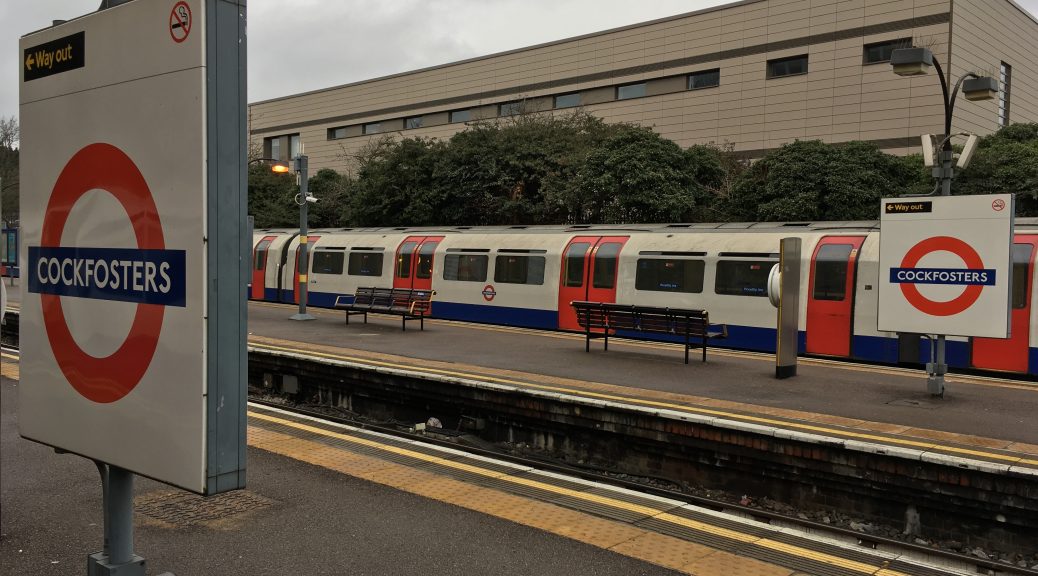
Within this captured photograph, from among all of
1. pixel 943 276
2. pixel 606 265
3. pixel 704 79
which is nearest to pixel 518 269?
pixel 606 265

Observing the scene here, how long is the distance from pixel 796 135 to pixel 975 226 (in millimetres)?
30411

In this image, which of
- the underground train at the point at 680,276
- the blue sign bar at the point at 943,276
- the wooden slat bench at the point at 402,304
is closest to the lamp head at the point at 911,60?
the underground train at the point at 680,276

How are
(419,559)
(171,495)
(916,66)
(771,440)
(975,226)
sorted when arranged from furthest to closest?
(916,66)
(975,226)
(771,440)
(171,495)
(419,559)

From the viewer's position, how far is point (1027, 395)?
981 cm

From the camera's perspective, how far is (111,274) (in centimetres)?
253

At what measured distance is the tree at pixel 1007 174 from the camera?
927 inches

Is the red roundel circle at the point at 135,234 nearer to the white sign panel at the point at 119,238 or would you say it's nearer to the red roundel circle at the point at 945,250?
the white sign panel at the point at 119,238

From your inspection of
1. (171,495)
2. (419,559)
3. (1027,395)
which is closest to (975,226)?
(1027,395)

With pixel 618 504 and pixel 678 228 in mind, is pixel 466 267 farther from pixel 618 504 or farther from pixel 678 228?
pixel 618 504

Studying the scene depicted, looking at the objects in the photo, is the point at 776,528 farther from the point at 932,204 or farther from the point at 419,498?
the point at 932,204

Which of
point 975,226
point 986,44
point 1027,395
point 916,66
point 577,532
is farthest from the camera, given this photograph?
point 986,44

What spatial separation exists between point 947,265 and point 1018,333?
4.07m

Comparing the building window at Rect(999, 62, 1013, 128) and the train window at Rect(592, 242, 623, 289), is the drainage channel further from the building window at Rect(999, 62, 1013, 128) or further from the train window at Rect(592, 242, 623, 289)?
the building window at Rect(999, 62, 1013, 128)

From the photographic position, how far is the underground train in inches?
518
